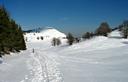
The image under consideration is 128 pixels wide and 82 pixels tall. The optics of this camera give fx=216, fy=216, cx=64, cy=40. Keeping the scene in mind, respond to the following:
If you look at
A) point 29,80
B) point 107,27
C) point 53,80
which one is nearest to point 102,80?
point 53,80

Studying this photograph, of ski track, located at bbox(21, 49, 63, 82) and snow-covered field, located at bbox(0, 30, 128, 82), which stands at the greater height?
ski track, located at bbox(21, 49, 63, 82)

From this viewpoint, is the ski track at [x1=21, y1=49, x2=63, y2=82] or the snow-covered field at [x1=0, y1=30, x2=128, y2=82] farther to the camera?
the snow-covered field at [x1=0, y1=30, x2=128, y2=82]

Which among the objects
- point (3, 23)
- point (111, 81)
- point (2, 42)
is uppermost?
point (3, 23)

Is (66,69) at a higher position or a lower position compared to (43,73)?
lower

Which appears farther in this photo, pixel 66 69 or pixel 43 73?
pixel 66 69

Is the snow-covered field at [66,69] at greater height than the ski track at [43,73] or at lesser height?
lesser

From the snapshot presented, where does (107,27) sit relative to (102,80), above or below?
above

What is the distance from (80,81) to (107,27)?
99317 millimetres

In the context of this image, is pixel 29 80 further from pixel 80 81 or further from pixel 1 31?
pixel 1 31

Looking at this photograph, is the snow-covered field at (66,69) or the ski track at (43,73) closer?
the ski track at (43,73)

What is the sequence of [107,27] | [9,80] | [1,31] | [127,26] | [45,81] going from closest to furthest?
[45,81], [9,80], [1,31], [127,26], [107,27]

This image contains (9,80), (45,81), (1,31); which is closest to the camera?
(45,81)

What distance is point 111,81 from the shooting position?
50.2 feet

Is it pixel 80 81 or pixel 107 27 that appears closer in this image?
pixel 80 81
